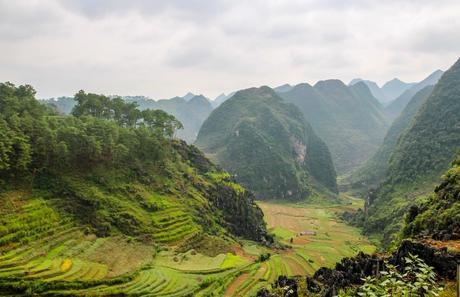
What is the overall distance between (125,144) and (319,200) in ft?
292

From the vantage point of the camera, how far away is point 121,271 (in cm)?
3522

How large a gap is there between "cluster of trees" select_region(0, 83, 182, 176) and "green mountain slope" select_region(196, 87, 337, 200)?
234 ft

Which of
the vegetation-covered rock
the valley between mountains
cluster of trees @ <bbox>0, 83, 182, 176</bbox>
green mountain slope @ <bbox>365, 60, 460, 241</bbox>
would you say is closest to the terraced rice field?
the valley between mountains

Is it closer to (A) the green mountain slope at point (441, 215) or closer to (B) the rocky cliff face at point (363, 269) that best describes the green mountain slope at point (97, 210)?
(B) the rocky cliff face at point (363, 269)

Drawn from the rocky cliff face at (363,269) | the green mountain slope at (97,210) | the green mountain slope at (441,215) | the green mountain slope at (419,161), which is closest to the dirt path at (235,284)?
the green mountain slope at (97,210)

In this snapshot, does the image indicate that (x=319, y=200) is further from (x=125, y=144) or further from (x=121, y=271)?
(x=121, y=271)

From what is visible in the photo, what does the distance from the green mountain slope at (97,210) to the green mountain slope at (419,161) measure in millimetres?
31280

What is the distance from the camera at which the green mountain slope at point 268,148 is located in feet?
445

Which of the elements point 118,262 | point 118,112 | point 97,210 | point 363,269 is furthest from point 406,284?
point 118,112

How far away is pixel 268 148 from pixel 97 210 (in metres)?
110

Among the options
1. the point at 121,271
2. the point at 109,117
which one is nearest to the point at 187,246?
the point at 121,271

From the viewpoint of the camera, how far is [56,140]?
4647 cm

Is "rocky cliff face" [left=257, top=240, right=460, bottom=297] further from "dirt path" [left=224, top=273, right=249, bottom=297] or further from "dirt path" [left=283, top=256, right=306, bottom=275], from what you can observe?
"dirt path" [left=283, top=256, right=306, bottom=275]

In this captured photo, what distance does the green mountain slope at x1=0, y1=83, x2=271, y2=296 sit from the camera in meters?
32.2
